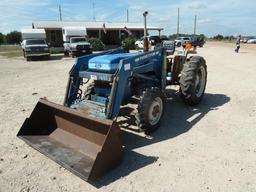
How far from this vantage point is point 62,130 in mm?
4672

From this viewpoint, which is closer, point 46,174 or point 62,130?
point 46,174

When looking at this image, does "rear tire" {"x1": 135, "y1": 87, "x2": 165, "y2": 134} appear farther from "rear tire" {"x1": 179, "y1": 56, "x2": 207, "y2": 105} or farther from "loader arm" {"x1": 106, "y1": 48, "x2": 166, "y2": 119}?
"rear tire" {"x1": 179, "y1": 56, "x2": 207, "y2": 105}

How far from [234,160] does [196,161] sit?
598 mm

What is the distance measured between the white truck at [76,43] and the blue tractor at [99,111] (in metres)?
17.7

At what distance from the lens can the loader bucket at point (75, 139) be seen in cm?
356

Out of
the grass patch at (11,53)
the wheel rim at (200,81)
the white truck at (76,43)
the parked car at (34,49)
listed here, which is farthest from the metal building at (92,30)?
the wheel rim at (200,81)

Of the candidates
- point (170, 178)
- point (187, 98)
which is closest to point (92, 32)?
point (187, 98)

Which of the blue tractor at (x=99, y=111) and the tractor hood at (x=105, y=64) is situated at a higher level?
the tractor hood at (x=105, y=64)

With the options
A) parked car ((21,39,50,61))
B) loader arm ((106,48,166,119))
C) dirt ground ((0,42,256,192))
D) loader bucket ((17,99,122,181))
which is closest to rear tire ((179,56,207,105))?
dirt ground ((0,42,256,192))

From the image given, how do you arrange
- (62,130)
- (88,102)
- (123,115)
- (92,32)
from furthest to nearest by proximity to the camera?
1. (92,32)
2. (123,115)
3. (88,102)
4. (62,130)

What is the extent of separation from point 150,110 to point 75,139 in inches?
59.0

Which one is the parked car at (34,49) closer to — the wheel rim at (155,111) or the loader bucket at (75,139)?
the loader bucket at (75,139)

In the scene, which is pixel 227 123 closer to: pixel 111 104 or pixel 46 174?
pixel 111 104

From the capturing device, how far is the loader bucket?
11.7 feet
